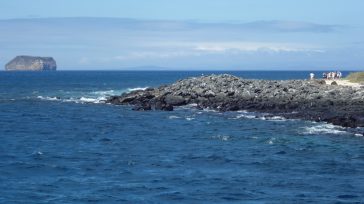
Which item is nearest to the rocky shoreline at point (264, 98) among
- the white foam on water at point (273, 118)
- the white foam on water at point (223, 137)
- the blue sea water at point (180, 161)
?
Answer: the white foam on water at point (273, 118)

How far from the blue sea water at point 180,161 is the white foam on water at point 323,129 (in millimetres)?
67

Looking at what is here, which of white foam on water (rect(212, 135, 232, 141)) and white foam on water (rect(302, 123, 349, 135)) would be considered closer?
white foam on water (rect(212, 135, 232, 141))

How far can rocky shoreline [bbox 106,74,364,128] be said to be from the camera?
167ft

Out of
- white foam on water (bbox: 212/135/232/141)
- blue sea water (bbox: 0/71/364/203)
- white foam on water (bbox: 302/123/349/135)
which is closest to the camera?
blue sea water (bbox: 0/71/364/203)

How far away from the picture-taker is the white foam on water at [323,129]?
139 feet

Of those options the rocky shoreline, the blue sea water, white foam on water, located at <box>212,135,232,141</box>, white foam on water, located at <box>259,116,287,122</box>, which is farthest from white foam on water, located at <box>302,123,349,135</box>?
white foam on water, located at <box>259,116,287,122</box>

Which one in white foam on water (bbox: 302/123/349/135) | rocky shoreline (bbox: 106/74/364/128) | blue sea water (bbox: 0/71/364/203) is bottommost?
blue sea water (bbox: 0/71/364/203)

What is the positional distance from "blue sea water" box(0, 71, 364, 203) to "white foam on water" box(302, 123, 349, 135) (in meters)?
0.07

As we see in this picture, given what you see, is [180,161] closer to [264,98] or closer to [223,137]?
[223,137]

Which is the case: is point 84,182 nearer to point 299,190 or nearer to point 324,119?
point 299,190

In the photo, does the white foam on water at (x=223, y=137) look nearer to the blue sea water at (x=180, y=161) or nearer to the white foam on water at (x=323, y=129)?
the blue sea water at (x=180, y=161)

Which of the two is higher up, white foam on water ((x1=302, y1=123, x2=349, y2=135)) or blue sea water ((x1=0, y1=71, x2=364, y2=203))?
white foam on water ((x1=302, y1=123, x2=349, y2=135))

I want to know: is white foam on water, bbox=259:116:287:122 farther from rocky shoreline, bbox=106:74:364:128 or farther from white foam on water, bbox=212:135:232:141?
white foam on water, bbox=212:135:232:141

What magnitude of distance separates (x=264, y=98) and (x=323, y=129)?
1830cm
